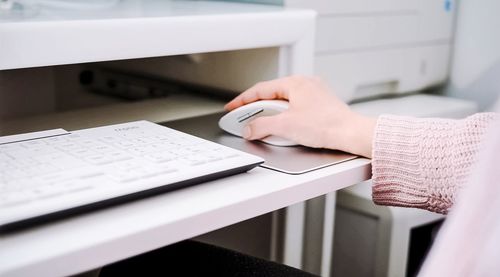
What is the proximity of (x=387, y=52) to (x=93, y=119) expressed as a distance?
567 mm

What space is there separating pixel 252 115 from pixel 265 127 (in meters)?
0.04

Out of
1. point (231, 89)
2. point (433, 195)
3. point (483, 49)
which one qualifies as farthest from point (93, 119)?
point (483, 49)

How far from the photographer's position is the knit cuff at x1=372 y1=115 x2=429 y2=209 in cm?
66

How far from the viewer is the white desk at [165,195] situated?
437mm

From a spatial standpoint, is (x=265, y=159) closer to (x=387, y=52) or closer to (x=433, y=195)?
(x=433, y=195)

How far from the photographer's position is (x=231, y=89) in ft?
3.18

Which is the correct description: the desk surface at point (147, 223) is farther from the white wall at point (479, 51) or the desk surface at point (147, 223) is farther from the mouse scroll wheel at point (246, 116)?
the white wall at point (479, 51)

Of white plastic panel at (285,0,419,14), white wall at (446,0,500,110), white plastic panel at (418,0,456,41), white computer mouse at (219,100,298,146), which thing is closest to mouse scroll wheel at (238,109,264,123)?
white computer mouse at (219,100,298,146)

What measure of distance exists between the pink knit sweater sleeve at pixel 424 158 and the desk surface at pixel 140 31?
0.22 m

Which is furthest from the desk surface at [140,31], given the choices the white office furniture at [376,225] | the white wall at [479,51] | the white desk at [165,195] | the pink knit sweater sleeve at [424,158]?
the white wall at [479,51]

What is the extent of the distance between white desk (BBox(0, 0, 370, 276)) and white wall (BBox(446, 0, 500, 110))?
0.56 meters

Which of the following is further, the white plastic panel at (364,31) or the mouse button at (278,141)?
the white plastic panel at (364,31)

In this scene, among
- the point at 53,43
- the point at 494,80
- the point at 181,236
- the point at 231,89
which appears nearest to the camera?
the point at 181,236

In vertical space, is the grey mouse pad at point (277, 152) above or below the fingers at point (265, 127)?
below
